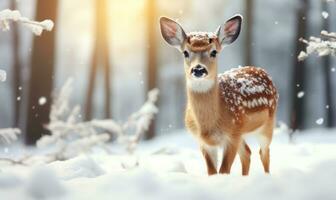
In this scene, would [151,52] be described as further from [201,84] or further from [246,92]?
[201,84]

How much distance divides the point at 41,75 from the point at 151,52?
535 centimetres

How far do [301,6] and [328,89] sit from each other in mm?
2767

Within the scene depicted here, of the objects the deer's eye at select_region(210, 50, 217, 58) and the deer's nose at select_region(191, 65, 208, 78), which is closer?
the deer's nose at select_region(191, 65, 208, 78)

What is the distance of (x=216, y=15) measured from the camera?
20359 millimetres

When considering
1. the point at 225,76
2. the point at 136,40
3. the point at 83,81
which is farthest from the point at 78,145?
the point at 83,81

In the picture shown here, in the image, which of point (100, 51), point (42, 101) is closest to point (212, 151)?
point (42, 101)

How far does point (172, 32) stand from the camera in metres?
5.60

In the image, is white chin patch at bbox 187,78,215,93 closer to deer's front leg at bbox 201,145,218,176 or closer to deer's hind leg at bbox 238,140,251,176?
deer's front leg at bbox 201,145,218,176

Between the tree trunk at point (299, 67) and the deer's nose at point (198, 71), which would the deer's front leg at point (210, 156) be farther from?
the tree trunk at point (299, 67)

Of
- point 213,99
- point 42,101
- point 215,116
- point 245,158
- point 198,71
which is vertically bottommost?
point 42,101

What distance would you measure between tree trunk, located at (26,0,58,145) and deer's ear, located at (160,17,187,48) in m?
7.60

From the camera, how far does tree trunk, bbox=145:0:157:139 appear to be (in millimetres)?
17788

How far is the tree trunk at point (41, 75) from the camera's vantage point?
513 inches

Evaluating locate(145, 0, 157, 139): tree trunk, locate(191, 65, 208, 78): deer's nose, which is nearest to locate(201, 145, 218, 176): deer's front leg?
locate(191, 65, 208, 78): deer's nose
